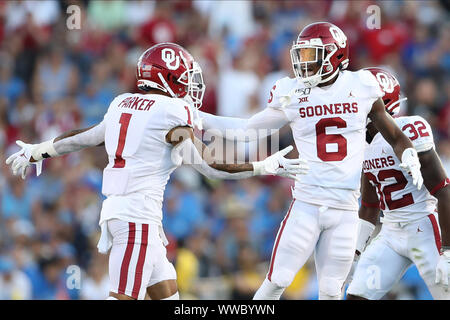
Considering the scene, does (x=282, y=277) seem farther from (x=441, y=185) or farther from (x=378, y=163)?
(x=441, y=185)

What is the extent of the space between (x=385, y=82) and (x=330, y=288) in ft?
5.29

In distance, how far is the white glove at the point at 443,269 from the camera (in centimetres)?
630

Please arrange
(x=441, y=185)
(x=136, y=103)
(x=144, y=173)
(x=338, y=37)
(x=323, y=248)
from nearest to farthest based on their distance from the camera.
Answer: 1. (x=144, y=173)
2. (x=136, y=103)
3. (x=323, y=248)
4. (x=338, y=37)
5. (x=441, y=185)

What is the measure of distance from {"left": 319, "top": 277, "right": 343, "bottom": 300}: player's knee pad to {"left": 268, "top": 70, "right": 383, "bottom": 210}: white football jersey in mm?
523

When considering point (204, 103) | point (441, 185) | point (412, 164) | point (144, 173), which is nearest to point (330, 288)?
point (412, 164)

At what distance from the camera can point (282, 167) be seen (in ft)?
19.2

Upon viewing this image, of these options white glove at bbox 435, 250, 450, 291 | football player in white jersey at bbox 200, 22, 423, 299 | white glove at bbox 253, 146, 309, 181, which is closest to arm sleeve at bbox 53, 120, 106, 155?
white glove at bbox 253, 146, 309, 181

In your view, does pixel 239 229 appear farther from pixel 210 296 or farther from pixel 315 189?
pixel 315 189

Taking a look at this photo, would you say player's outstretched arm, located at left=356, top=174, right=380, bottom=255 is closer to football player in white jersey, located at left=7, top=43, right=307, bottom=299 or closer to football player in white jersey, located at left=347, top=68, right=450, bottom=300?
football player in white jersey, located at left=347, top=68, right=450, bottom=300

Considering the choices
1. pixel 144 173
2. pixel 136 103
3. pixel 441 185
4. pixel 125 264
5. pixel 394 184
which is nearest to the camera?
pixel 125 264

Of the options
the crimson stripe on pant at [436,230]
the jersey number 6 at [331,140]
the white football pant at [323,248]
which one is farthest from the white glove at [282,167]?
the crimson stripe on pant at [436,230]

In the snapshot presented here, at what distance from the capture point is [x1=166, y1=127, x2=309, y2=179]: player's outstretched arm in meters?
5.77

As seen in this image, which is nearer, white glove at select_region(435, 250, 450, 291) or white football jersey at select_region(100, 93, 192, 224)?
white football jersey at select_region(100, 93, 192, 224)

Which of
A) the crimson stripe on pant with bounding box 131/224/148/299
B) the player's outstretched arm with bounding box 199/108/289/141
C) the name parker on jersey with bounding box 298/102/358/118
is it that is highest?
the name parker on jersey with bounding box 298/102/358/118
